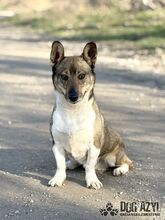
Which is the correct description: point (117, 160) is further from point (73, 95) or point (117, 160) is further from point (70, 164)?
point (73, 95)

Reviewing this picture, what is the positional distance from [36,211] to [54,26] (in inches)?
1197

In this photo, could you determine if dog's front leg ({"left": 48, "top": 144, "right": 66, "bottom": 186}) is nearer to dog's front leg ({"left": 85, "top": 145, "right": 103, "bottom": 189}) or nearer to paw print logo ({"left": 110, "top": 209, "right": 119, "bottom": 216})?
dog's front leg ({"left": 85, "top": 145, "right": 103, "bottom": 189})

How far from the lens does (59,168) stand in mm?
6953

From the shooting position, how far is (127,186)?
6969mm

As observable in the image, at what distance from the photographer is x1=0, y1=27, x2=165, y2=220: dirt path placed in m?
6.47

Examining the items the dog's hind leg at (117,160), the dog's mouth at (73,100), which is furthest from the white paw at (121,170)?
the dog's mouth at (73,100)

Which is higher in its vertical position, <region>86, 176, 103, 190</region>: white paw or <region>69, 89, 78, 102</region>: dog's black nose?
<region>69, 89, 78, 102</region>: dog's black nose

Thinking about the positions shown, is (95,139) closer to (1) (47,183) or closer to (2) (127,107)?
(1) (47,183)

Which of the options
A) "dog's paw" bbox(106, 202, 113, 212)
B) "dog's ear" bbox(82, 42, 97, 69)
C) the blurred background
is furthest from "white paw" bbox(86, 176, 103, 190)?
the blurred background

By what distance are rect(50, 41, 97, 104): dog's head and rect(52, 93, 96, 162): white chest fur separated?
0.49 ft

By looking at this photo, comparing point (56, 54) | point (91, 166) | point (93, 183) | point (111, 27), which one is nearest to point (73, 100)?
point (56, 54)

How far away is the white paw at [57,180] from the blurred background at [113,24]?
47.4ft

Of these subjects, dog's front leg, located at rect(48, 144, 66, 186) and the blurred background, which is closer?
dog's front leg, located at rect(48, 144, 66, 186)

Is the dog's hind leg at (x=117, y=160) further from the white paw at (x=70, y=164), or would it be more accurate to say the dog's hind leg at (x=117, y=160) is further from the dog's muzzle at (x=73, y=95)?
the dog's muzzle at (x=73, y=95)
